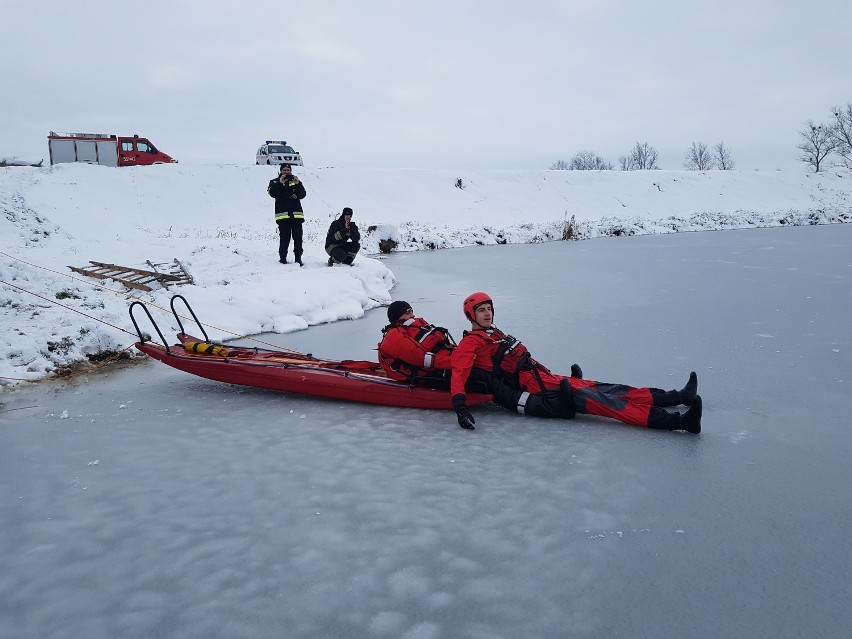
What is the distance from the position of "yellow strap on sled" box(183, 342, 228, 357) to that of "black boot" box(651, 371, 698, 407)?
Result: 3.17m

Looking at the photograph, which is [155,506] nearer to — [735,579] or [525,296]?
[735,579]

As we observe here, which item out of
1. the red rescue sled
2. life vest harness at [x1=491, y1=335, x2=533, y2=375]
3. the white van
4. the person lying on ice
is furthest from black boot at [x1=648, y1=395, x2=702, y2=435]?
the white van

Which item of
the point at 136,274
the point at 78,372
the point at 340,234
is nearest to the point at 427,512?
the point at 78,372

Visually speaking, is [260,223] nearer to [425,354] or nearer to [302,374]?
[302,374]

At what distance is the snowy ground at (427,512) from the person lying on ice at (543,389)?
0.11 metres

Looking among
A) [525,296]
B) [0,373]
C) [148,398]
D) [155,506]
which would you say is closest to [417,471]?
[155,506]

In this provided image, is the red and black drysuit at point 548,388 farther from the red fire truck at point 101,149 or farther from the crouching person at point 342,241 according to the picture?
the red fire truck at point 101,149

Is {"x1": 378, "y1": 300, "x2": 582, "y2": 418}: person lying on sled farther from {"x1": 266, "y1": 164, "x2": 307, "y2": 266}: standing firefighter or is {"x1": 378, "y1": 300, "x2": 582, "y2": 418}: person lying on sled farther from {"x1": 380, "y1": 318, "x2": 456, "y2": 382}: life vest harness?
{"x1": 266, "y1": 164, "x2": 307, "y2": 266}: standing firefighter

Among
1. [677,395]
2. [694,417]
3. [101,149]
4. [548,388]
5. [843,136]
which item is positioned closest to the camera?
[694,417]

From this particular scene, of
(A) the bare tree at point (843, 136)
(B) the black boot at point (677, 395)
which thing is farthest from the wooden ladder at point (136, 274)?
(A) the bare tree at point (843, 136)

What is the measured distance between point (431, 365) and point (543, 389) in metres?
0.78

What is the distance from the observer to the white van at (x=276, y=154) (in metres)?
23.3

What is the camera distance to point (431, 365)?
4.21 m

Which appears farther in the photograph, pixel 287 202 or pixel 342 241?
pixel 342 241
